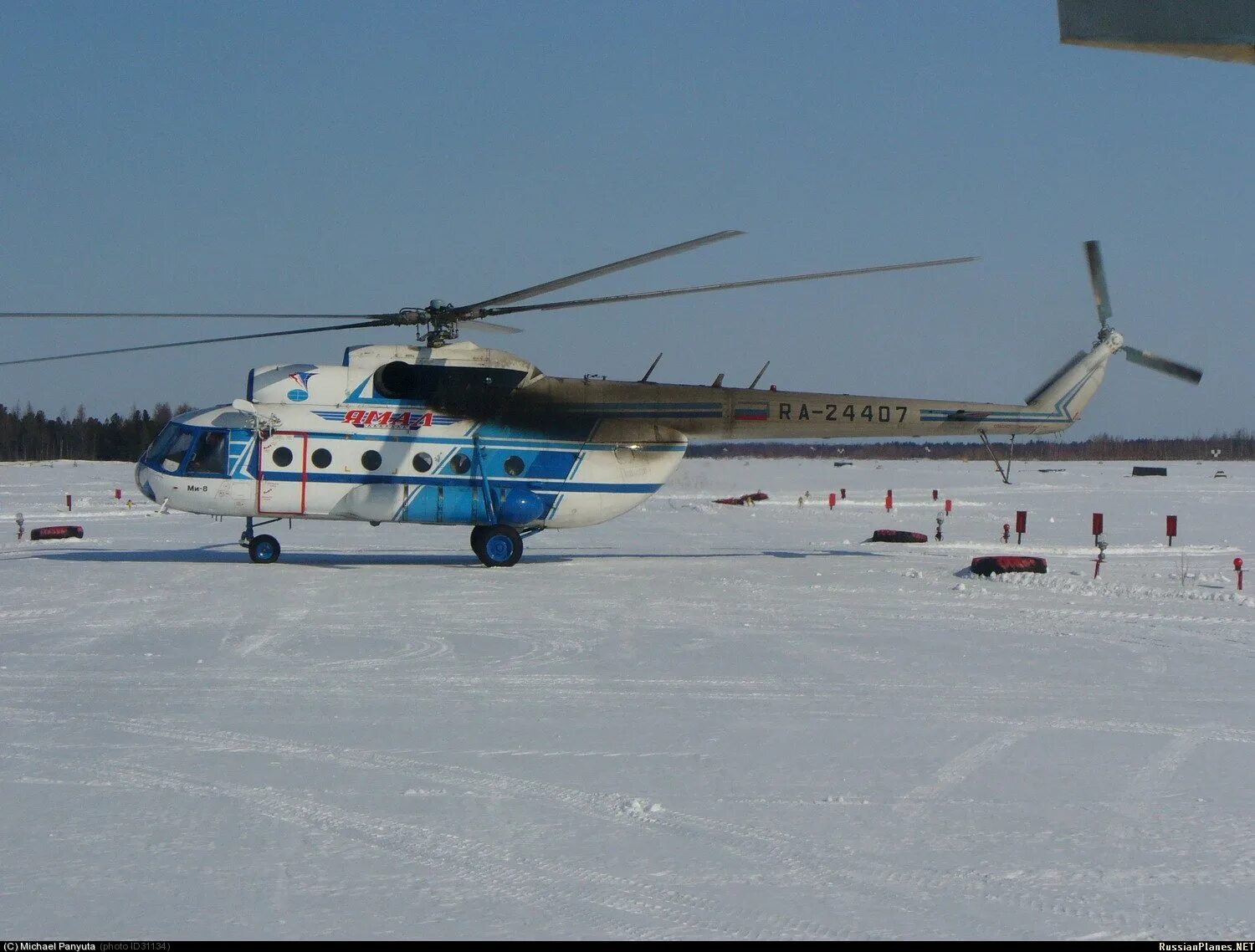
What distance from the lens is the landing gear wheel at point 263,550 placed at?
778 inches

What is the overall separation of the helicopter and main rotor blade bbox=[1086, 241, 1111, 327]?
2.02 m

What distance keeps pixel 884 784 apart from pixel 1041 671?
4.20 meters

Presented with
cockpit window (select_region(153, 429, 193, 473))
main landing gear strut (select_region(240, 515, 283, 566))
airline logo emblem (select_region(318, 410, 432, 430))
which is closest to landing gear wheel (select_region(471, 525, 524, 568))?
airline logo emblem (select_region(318, 410, 432, 430))

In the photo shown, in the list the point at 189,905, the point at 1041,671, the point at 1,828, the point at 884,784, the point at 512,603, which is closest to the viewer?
the point at 189,905

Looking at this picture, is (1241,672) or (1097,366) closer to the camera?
(1241,672)

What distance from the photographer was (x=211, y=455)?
18969mm

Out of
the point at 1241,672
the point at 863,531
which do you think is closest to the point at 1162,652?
the point at 1241,672

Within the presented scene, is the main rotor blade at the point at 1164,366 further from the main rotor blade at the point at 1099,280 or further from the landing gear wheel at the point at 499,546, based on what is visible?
the landing gear wheel at the point at 499,546

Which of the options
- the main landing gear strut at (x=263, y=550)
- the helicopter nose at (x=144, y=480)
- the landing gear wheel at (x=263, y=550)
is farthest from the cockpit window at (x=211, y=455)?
the landing gear wheel at (x=263, y=550)

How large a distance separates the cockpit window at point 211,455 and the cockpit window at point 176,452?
189 millimetres

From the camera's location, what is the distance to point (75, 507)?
126 feet

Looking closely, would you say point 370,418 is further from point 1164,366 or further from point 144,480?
point 1164,366

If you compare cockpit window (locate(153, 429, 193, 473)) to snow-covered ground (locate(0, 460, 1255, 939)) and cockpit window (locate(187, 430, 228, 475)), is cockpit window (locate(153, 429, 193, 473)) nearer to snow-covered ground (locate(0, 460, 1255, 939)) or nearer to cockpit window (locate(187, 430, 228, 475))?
cockpit window (locate(187, 430, 228, 475))

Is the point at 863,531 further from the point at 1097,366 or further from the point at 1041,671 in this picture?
the point at 1041,671
